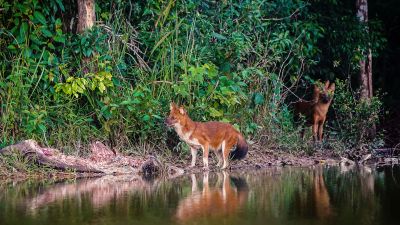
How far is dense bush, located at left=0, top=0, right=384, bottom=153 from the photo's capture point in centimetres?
1404

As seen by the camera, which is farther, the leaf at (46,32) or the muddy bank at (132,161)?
the leaf at (46,32)

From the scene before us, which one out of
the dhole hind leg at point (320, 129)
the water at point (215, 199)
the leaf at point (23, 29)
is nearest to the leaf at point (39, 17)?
the leaf at point (23, 29)

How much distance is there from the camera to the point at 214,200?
A: 10078mm

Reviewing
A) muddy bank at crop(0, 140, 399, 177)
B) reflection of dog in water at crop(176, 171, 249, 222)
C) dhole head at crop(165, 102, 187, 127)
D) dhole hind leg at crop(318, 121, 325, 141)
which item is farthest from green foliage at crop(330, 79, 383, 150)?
reflection of dog in water at crop(176, 171, 249, 222)

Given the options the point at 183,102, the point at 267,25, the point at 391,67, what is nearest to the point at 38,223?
the point at 183,102

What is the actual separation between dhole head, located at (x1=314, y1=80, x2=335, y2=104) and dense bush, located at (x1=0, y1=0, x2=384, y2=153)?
1.67 m

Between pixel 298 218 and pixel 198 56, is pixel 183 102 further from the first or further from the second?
pixel 298 218

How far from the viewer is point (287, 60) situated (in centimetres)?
1900

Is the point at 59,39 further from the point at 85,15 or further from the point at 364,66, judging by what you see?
the point at 364,66

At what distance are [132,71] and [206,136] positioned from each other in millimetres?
2059

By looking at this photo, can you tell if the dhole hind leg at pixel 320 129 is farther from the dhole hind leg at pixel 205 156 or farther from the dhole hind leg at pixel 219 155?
the dhole hind leg at pixel 205 156

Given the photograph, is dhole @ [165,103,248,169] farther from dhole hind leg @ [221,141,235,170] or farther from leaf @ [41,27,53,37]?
leaf @ [41,27,53,37]

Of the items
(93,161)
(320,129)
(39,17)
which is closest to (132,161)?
(93,161)

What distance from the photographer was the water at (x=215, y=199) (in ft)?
28.5
